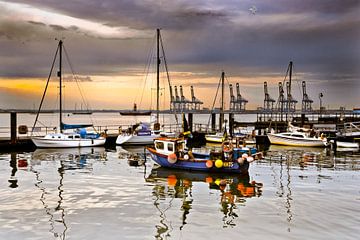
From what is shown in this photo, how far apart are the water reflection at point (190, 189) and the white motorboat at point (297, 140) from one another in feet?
84.5

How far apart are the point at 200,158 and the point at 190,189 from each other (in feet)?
25.9

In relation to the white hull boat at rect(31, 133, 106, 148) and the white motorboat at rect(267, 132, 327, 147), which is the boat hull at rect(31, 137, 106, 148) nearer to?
the white hull boat at rect(31, 133, 106, 148)

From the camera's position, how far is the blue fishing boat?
96.6 ft

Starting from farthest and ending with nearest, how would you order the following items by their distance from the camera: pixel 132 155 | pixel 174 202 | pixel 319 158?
pixel 132 155 < pixel 319 158 < pixel 174 202

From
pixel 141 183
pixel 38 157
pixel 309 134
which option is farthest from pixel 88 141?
pixel 309 134

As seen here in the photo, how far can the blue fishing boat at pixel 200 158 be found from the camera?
96.6 feet

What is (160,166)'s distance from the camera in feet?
110

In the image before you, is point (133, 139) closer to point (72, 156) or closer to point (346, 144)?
point (72, 156)

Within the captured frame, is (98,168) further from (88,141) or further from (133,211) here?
(88,141)

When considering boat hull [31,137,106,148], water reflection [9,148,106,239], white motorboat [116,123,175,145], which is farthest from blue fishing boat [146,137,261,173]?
white motorboat [116,123,175,145]

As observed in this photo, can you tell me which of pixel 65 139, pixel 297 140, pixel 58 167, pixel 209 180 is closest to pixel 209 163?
pixel 209 180

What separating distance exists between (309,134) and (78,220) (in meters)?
43.6

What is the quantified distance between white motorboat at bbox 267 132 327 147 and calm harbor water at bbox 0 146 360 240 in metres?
16.7

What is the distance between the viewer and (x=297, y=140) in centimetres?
5306
